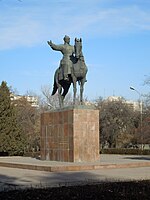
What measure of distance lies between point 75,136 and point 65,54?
15.9 ft

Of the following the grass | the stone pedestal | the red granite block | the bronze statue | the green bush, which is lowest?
the green bush

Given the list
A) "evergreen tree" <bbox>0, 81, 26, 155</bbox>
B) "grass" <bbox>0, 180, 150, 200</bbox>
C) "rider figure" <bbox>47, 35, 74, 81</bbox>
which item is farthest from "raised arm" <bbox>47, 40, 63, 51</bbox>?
"evergreen tree" <bbox>0, 81, 26, 155</bbox>

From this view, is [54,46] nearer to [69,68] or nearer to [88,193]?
[69,68]

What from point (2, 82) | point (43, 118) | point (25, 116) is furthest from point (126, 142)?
point (43, 118)

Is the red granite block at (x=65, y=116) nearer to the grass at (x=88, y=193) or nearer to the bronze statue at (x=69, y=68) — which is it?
the bronze statue at (x=69, y=68)

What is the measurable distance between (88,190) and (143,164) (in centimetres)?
1111

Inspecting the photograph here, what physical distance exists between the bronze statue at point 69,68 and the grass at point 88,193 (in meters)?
11.9

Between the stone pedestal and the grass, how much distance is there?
34.4ft

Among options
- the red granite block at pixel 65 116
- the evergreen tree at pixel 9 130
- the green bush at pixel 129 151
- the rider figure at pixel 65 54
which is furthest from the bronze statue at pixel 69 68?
the green bush at pixel 129 151

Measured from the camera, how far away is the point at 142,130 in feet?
163

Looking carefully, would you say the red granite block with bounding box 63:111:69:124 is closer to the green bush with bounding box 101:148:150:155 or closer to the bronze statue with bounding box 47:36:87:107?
the bronze statue with bounding box 47:36:87:107

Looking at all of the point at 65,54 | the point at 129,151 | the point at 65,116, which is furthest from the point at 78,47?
the point at 129,151

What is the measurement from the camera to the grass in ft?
30.7

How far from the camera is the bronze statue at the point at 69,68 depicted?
22.6 metres
